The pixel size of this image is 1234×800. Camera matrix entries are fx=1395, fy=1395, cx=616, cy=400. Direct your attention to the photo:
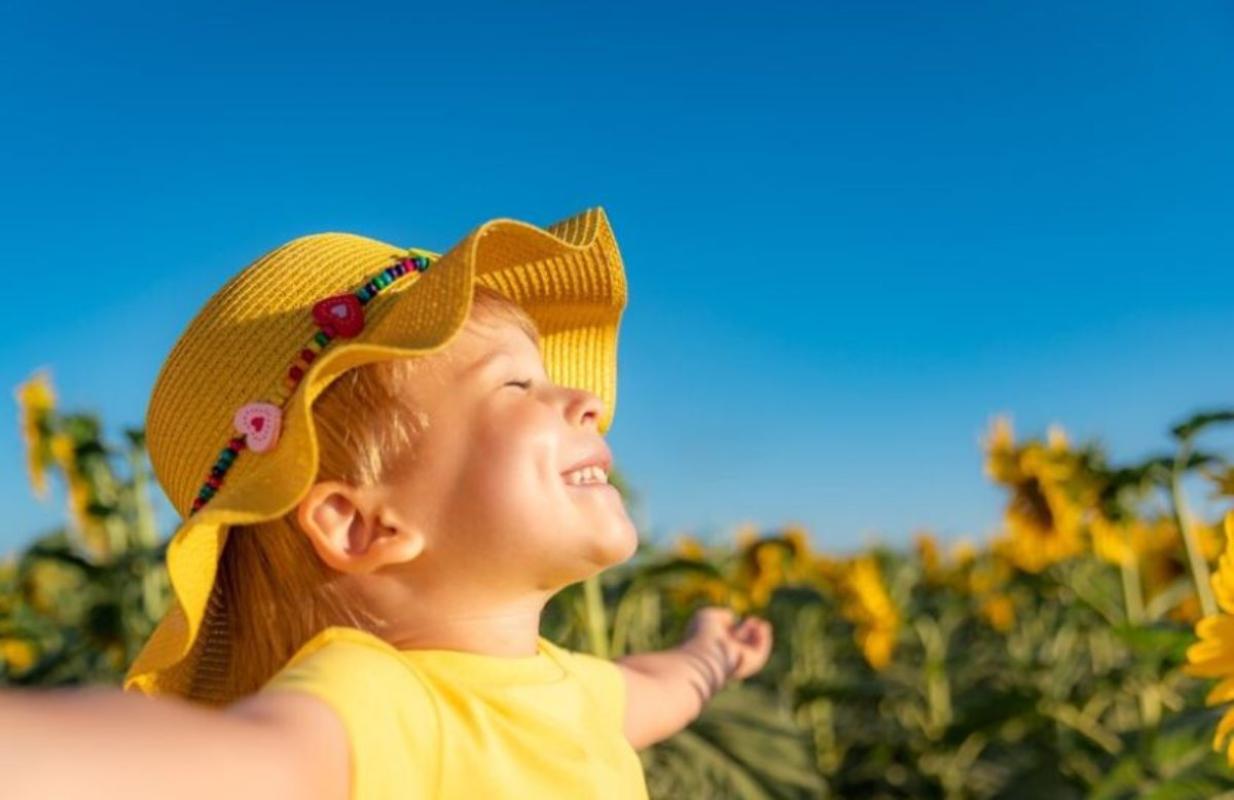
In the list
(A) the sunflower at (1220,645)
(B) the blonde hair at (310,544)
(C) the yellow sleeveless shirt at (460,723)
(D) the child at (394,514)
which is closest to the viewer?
(C) the yellow sleeveless shirt at (460,723)

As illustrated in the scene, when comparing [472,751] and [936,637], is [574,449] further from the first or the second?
[936,637]

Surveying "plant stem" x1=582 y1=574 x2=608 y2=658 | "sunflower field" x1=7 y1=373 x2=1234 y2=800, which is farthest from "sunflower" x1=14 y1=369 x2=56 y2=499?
"plant stem" x1=582 y1=574 x2=608 y2=658

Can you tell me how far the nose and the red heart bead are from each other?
0.68 feet

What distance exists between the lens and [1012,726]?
12.5ft

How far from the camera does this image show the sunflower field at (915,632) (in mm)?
2367

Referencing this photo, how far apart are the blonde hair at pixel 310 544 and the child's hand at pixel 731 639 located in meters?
0.71

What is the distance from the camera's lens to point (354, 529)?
127 cm

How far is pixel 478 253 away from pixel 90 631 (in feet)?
7.95

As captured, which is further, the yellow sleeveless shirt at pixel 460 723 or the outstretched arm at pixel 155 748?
the yellow sleeveless shirt at pixel 460 723

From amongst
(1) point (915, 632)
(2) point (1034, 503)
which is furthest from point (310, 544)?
(1) point (915, 632)

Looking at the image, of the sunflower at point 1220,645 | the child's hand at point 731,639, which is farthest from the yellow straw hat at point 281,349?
the sunflower at point 1220,645

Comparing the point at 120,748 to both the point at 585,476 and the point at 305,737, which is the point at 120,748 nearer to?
the point at 305,737

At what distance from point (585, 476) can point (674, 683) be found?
0.49 m

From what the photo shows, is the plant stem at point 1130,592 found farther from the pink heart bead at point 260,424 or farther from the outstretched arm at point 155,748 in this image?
the outstretched arm at point 155,748
